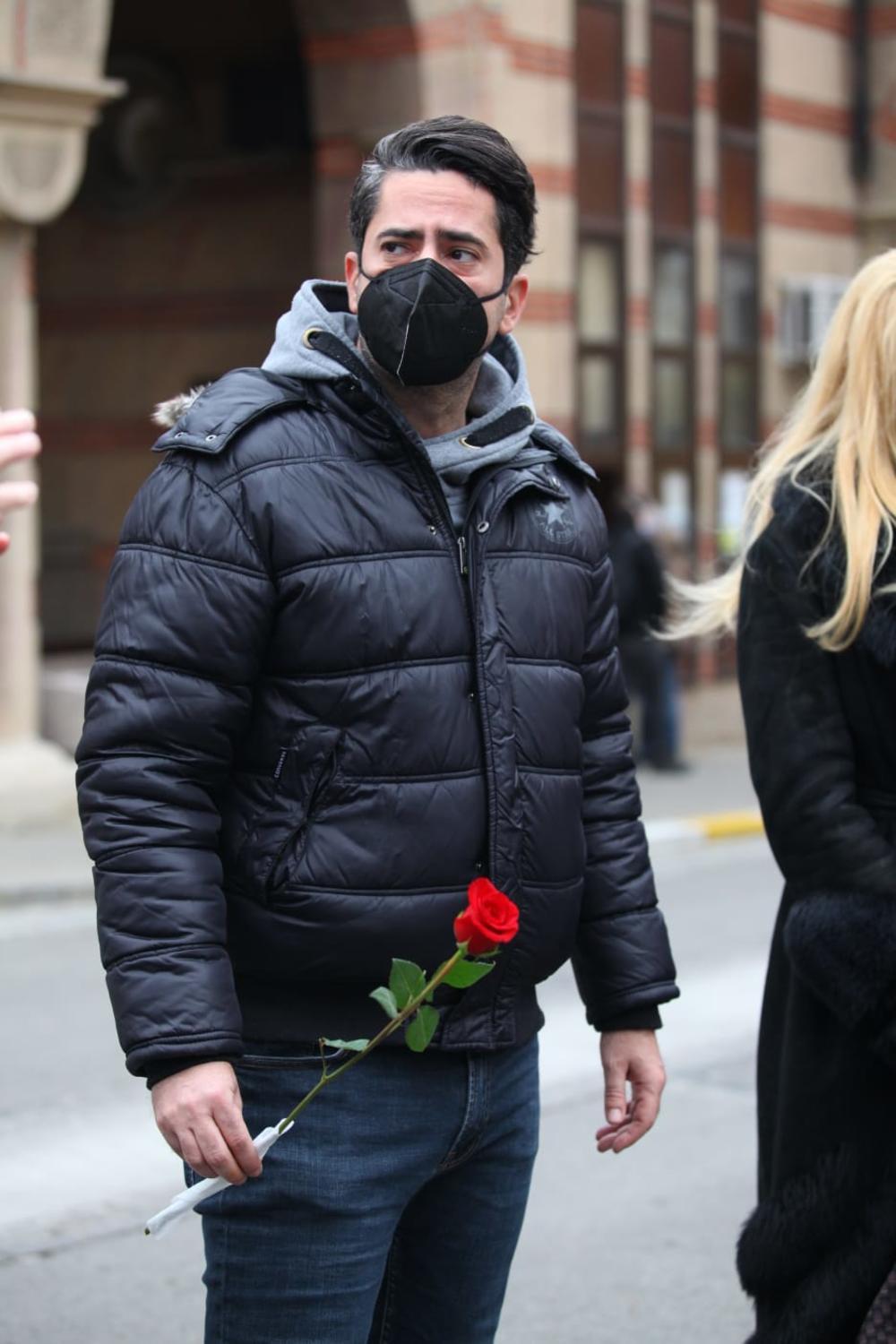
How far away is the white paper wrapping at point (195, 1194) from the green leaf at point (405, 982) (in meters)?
0.21

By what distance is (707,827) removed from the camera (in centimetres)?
1173

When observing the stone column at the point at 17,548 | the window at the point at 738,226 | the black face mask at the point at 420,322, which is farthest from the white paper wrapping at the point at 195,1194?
the window at the point at 738,226

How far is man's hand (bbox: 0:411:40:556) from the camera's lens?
229 cm

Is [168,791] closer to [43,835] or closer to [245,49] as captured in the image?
[43,835]

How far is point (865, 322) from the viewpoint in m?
2.90

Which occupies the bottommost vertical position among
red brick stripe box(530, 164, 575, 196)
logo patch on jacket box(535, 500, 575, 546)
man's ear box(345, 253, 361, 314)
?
logo patch on jacket box(535, 500, 575, 546)

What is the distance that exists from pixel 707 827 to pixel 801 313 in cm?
682

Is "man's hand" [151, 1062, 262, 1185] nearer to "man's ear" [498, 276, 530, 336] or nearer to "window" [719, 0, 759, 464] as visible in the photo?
"man's ear" [498, 276, 530, 336]

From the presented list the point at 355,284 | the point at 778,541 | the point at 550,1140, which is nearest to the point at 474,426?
the point at 355,284

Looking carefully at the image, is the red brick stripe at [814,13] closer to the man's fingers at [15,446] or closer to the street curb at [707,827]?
the street curb at [707,827]

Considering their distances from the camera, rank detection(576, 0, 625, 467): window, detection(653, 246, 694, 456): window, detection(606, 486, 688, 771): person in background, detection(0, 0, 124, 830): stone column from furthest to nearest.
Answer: detection(653, 246, 694, 456): window < detection(576, 0, 625, 467): window < detection(606, 486, 688, 771): person in background < detection(0, 0, 124, 830): stone column

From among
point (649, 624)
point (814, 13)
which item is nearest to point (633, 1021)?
point (649, 624)

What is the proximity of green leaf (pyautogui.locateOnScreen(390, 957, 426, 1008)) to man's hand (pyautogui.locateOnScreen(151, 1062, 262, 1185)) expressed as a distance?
225 mm

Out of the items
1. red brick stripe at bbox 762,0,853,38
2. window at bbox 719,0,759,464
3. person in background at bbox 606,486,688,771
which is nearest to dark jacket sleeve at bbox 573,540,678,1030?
person in background at bbox 606,486,688,771
